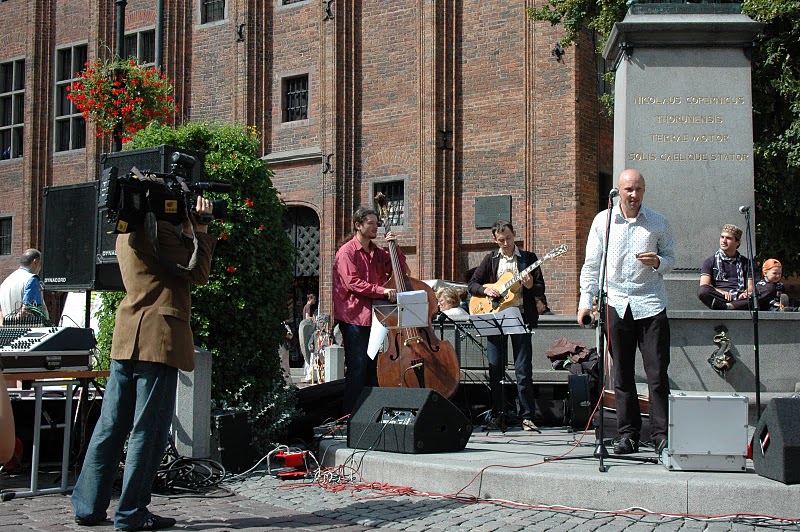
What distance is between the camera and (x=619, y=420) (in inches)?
275

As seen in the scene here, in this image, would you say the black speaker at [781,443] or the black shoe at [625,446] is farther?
the black shoe at [625,446]

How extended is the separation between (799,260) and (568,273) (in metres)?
4.70

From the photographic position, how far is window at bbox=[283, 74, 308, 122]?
24.2 m

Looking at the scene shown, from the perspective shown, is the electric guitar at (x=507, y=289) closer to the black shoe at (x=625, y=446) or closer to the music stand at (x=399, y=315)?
the music stand at (x=399, y=315)

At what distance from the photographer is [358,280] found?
28.9ft

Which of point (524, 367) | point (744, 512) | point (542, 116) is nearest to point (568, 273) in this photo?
point (542, 116)

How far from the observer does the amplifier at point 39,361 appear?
21.6ft

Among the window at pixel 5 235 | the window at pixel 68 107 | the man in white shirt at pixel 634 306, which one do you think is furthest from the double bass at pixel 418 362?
the window at pixel 5 235

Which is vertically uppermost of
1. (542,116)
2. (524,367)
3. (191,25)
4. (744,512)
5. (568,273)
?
(191,25)

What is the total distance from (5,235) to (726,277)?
2621 centimetres

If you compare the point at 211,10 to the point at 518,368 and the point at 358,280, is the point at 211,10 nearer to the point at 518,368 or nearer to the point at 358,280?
the point at 358,280

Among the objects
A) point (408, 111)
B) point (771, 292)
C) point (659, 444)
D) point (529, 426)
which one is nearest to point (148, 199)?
point (659, 444)

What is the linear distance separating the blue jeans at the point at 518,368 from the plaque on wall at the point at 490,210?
11.8 metres

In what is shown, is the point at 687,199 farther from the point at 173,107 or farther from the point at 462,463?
the point at 173,107
